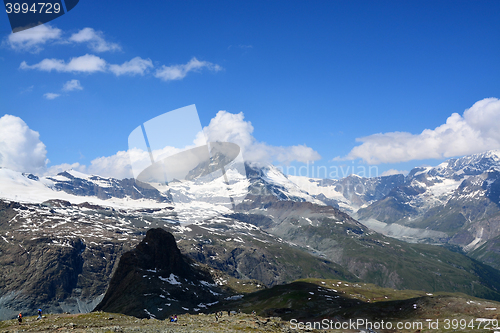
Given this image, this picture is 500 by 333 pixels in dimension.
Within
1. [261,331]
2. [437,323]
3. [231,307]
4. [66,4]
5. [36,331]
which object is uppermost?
[66,4]

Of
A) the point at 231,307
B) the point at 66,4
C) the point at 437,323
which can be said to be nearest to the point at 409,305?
the point at 437,323

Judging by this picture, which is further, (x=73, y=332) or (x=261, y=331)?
(x=261, y=331)

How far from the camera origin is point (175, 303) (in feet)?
628

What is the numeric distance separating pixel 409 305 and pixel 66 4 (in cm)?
15206

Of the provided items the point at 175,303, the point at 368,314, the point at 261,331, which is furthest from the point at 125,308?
the point at 261,331

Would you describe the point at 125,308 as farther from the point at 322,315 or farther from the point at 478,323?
the point at 478,323

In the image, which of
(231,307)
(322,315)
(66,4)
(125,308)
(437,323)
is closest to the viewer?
(66,4)

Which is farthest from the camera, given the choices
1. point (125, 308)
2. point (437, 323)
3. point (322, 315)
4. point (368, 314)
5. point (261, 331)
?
point (125, 308)

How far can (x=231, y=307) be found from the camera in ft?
654

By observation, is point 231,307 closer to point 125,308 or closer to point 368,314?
point 125,308

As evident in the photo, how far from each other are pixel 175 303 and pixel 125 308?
2565cm

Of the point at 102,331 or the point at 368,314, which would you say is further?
the point at 368,314

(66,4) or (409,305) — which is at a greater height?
(66,4)

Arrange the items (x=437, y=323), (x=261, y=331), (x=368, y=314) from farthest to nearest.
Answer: (x=368, y=314)
(x=437, y=323)
(x=261, y=331)
